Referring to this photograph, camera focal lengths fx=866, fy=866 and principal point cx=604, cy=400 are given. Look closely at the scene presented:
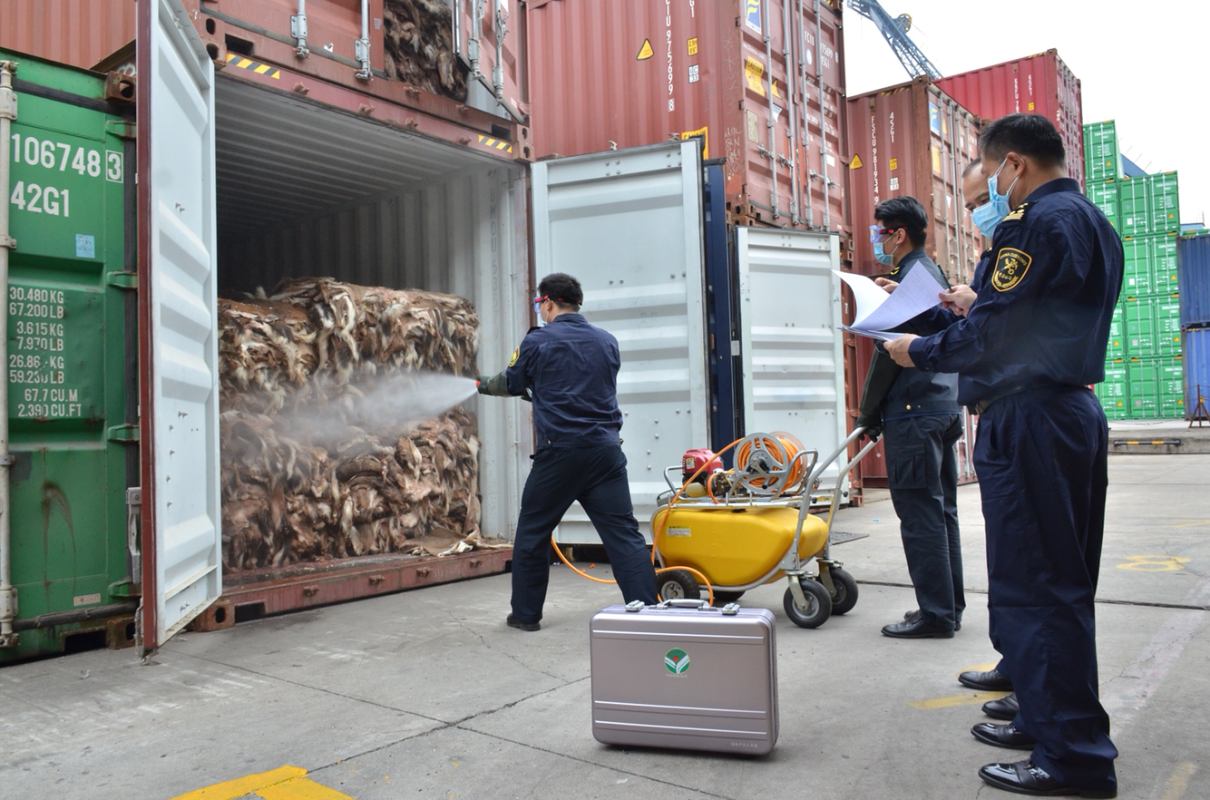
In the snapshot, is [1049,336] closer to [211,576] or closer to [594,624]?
[594,624]

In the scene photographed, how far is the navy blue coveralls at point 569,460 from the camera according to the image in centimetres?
437

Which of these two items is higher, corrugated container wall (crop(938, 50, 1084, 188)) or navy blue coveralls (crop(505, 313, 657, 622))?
corrugated container wall (crop(938, 50, 1084, 188))

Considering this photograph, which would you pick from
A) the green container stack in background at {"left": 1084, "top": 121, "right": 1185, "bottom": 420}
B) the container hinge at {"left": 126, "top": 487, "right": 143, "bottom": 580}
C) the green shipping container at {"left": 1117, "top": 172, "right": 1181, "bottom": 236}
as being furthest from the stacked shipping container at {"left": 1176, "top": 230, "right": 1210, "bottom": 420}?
the container hinge at {"left": 126, "top": 487, "right": 143, "bottom": 580}

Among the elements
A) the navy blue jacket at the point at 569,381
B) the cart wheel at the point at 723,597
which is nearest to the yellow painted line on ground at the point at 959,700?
the cart wheel at the point at 723,597

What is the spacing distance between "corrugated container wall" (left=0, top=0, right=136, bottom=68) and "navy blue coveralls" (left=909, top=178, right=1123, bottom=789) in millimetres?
4703

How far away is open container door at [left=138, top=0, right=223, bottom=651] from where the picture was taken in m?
3.42

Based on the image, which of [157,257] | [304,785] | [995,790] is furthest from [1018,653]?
[157,257]

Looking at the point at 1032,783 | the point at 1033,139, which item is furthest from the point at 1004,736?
the point at 1033,139

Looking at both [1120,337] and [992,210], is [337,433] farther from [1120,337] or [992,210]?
[1120,337]

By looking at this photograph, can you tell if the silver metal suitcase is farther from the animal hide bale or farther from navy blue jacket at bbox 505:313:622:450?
the animal hide bale

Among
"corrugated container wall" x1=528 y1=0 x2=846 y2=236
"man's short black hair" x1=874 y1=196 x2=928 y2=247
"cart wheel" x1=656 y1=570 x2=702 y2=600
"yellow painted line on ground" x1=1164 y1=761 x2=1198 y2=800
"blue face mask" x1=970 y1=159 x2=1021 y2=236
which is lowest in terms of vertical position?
"yellow painted line on ground" x1=1164 y1=761 x2=1198 y2=800

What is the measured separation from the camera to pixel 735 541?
4.35 metres

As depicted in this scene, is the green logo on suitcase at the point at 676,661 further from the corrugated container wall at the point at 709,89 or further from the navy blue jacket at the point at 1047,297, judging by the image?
the corrugated container wall at the point at 709,89

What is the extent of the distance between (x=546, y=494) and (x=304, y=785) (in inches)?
83.1
